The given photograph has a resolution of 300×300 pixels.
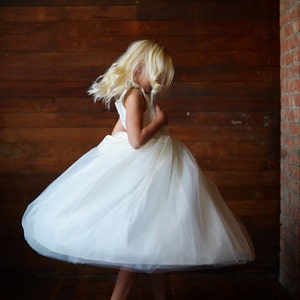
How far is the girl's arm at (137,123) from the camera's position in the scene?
2.50 m

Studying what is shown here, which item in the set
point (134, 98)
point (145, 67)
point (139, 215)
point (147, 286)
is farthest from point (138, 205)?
point (147, 286)

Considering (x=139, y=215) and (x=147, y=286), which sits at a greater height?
(x=139, y=215)

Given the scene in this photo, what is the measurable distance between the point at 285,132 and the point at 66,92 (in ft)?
4.78

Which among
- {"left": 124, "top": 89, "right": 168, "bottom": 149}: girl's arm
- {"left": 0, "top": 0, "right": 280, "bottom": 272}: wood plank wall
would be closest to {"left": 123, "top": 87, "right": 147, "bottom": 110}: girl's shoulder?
{"left": 124, "top": 89, "right": 168, "bottom": 149}: girl's arm

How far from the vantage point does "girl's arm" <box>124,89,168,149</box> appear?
2.50 m

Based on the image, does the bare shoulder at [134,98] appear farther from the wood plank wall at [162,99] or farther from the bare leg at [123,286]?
the wood plank wall at [162,99]

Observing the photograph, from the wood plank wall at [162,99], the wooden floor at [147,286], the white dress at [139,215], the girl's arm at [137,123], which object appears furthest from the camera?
the wood plank wall at [162,99]

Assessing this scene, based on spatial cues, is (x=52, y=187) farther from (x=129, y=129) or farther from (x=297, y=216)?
(x=297, y=216)

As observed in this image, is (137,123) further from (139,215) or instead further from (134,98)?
(139,215)

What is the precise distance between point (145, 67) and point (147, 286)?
1.55 m

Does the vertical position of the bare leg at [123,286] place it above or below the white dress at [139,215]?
below

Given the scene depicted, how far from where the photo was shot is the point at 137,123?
2498 mm

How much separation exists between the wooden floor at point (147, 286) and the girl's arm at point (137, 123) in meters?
1.23

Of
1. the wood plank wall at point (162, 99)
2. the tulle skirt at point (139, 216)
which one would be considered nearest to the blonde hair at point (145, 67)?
the tulle skirt at point (139, 216)
